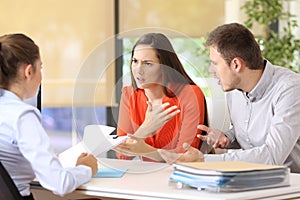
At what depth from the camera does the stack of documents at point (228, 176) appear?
2.08 metres

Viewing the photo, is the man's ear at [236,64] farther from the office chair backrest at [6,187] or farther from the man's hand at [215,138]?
the office chair backrest at [6,187]

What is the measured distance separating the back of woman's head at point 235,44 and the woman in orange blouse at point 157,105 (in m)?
0.30

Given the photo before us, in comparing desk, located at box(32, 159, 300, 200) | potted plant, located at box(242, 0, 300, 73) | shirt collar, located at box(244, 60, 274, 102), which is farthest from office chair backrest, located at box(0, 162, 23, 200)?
potted plant, located at box(242, 0, 300, 73)

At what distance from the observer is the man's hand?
8.96ft

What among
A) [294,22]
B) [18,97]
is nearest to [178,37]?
[18,97]

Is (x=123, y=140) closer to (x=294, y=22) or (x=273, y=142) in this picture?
(x=273, y=142)

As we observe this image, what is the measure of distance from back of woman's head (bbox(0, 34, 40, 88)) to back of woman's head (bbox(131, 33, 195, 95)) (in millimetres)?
456

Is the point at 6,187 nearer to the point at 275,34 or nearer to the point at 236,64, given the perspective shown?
the point at 236,64

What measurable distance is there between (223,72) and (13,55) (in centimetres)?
97

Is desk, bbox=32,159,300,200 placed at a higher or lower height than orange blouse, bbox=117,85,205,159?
lower

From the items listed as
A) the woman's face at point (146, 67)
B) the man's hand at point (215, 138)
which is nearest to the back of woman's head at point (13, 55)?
the woman's face at point (146, 67)

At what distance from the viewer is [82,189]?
2.29 m

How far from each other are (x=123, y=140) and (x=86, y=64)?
30 cm

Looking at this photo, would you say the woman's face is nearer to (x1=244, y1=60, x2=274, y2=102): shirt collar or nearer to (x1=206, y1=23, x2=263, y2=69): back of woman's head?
(x1=206, y1=23, x2=263, y2=69): back of woman's head
